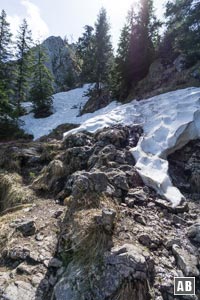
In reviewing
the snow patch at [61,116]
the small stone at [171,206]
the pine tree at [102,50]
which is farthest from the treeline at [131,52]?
the small stone at [171,206]

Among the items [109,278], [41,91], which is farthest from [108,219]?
[41,91]

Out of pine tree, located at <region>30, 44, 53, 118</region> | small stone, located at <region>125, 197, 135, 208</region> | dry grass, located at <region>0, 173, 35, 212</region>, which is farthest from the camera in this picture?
pine tree, located at <region>30, 44, 53, 118</region>

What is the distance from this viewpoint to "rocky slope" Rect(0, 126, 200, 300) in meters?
3.54

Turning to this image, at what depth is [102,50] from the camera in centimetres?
2116

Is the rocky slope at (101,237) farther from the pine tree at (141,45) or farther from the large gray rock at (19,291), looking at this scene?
the pine tree at (141,45)

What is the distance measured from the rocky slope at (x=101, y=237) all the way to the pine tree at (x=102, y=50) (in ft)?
50.1

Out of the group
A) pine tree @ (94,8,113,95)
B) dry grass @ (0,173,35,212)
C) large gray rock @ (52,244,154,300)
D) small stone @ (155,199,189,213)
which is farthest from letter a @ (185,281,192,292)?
pine tree @ (94,8,113,95)

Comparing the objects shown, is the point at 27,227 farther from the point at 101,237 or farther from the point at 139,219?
the point at 139,219

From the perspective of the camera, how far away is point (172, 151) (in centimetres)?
801

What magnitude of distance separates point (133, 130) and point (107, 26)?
51.1 ft

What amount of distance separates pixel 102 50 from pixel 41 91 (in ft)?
20.2

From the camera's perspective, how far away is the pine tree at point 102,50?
69.4ft

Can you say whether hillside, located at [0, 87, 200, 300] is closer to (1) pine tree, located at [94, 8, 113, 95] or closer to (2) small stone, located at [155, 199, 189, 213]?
(2) small stone, located at [155, 199, 189, 213]

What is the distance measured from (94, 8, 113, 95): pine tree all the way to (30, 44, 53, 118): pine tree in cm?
455
